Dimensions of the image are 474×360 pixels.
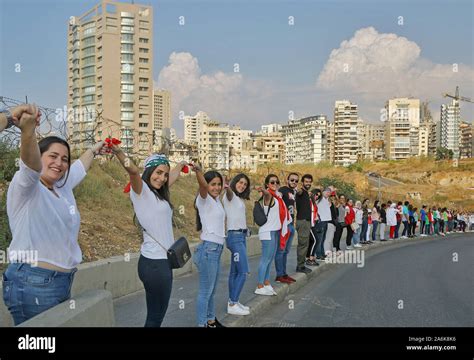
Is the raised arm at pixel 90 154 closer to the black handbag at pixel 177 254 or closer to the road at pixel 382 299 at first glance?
the black handbag at pixel 177 254

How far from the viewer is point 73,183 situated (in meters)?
3.78

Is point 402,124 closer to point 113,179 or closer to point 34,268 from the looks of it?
point 113,179

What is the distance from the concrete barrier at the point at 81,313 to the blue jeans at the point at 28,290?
8cm

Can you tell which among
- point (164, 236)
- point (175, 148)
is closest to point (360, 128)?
point (175, 148)

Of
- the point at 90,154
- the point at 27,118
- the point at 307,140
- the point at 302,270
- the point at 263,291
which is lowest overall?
the point at 302,270

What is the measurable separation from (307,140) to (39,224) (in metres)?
174

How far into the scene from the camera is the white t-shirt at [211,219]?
19.1 ft

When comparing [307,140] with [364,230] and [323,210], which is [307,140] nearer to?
[364,230]

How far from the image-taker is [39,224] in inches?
129

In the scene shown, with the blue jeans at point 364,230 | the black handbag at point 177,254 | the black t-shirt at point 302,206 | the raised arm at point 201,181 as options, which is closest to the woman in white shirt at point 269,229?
the black t-shirt at point 302,206

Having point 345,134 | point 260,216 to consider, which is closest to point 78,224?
point 260,216

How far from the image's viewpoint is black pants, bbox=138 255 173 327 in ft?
14.4

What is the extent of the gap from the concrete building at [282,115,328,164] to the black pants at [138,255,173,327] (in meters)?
160

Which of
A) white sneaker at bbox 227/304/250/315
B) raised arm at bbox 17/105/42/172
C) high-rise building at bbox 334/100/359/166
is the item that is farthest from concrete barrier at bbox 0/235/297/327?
high-rise building at bbox 334/100/359/166
